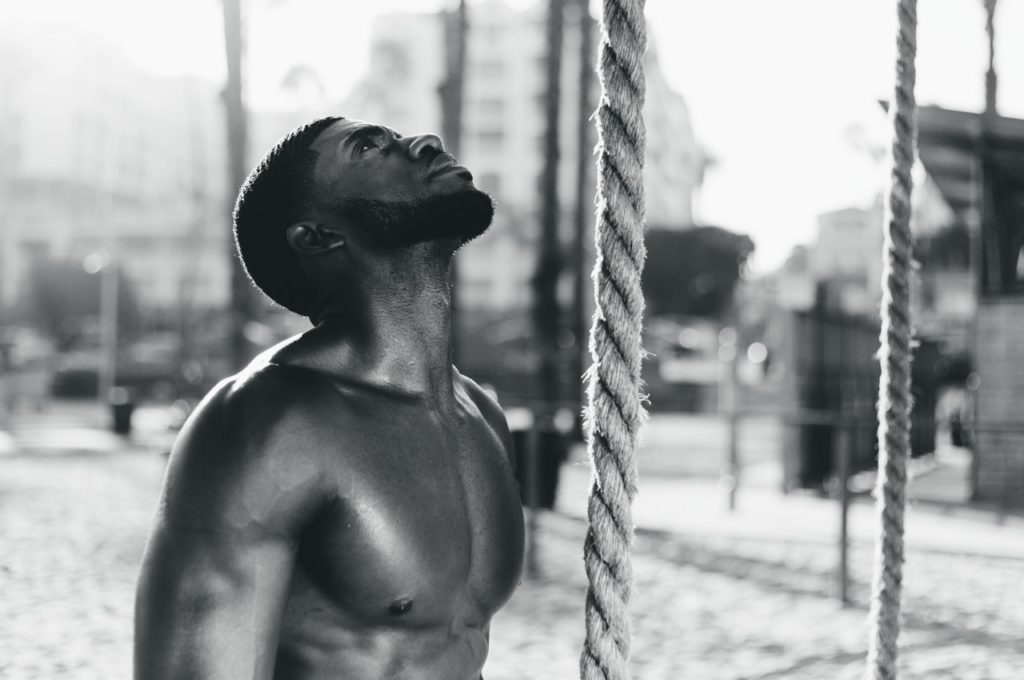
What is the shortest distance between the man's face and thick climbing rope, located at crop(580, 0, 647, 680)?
258 millimetres

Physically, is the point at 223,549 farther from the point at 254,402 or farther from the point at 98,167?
the point at 98,167

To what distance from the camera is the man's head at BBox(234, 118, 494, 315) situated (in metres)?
1.26

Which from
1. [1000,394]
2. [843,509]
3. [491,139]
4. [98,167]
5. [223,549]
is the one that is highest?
[491,139]

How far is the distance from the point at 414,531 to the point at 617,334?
0.34 metres

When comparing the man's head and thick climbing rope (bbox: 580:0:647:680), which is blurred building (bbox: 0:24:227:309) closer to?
the man's head

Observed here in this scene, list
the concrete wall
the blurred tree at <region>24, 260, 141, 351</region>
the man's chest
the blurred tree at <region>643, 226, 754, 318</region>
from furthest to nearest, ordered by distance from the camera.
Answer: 1. the blurred tree at <region>24, 260, 141, 351</region>
2. the blurred tree at <region>643, 226, 754, 318</region>
3. the concrete wall
4. the man's chest

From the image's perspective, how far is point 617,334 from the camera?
3.45 ft

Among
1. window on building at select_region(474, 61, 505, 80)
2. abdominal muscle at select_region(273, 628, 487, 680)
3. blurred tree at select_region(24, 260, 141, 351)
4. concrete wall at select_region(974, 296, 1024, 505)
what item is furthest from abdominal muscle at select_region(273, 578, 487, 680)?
window on building at select_region(474, 61, 505, 80)

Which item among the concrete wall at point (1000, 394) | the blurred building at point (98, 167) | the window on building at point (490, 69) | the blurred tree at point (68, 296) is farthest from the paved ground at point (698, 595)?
the window on building at point (490, 69)

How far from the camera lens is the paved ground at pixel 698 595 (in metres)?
6.00

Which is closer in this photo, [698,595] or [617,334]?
[617,334]

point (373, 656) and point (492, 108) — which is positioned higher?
point (492, 108)

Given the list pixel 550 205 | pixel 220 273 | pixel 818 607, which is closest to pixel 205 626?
pixel 818 607

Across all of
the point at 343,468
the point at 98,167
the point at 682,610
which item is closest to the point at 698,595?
the point at 682,610
